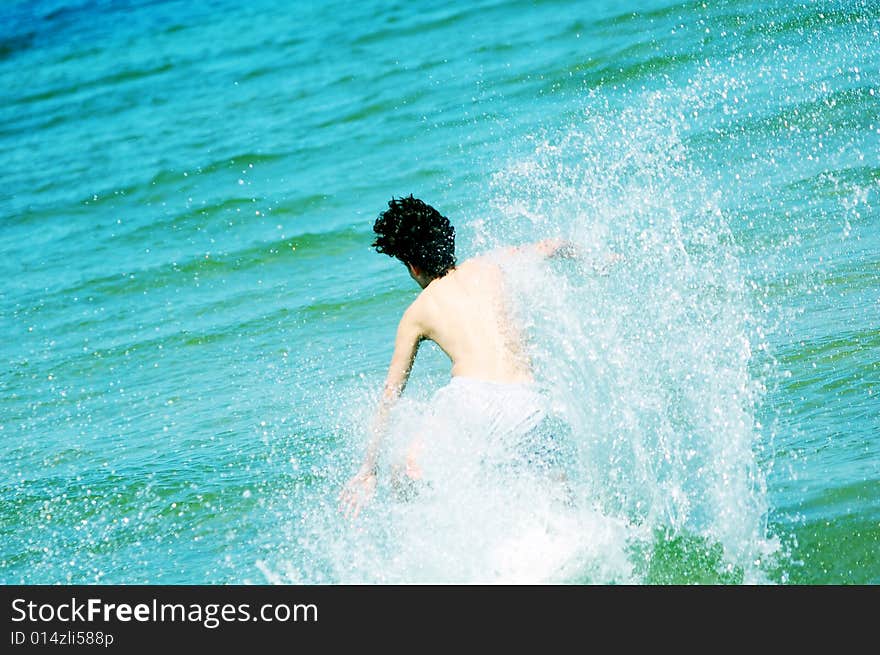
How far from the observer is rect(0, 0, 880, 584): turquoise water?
5.22 meters

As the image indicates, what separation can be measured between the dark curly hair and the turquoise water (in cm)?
64

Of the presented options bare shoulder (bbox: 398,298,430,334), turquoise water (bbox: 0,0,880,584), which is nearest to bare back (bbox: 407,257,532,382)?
bare shoulder (bbox: 398,298,430,334)

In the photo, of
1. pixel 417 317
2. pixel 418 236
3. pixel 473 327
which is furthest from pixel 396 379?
pixel 418 236

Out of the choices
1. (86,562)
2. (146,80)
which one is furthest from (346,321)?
(146,80)

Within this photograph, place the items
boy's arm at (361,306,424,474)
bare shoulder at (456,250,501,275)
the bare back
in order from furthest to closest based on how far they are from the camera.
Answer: bare shoulder at (456,250,501,275) → boy's arm at (361,306,424,474) → the bare back

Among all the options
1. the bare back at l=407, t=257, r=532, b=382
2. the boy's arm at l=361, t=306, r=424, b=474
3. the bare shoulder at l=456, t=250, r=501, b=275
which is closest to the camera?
the bare back at l=407, t=257, r=532, b=382

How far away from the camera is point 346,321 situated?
830 cm

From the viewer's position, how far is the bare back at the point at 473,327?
4988mm

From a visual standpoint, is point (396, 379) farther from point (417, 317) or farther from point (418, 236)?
point (418, 236)

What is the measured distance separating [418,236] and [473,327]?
0.45m

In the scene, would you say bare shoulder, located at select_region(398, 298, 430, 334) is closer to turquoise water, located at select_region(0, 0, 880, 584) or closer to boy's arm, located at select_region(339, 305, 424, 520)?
boy's arm, located at select_region(339, 305, 424, 520)

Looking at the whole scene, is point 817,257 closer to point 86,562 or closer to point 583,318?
point 583,318

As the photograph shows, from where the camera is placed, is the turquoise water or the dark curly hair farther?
the turquoise water

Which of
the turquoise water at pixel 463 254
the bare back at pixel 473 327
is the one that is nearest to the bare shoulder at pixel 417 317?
the bare back at pixel 473 327
